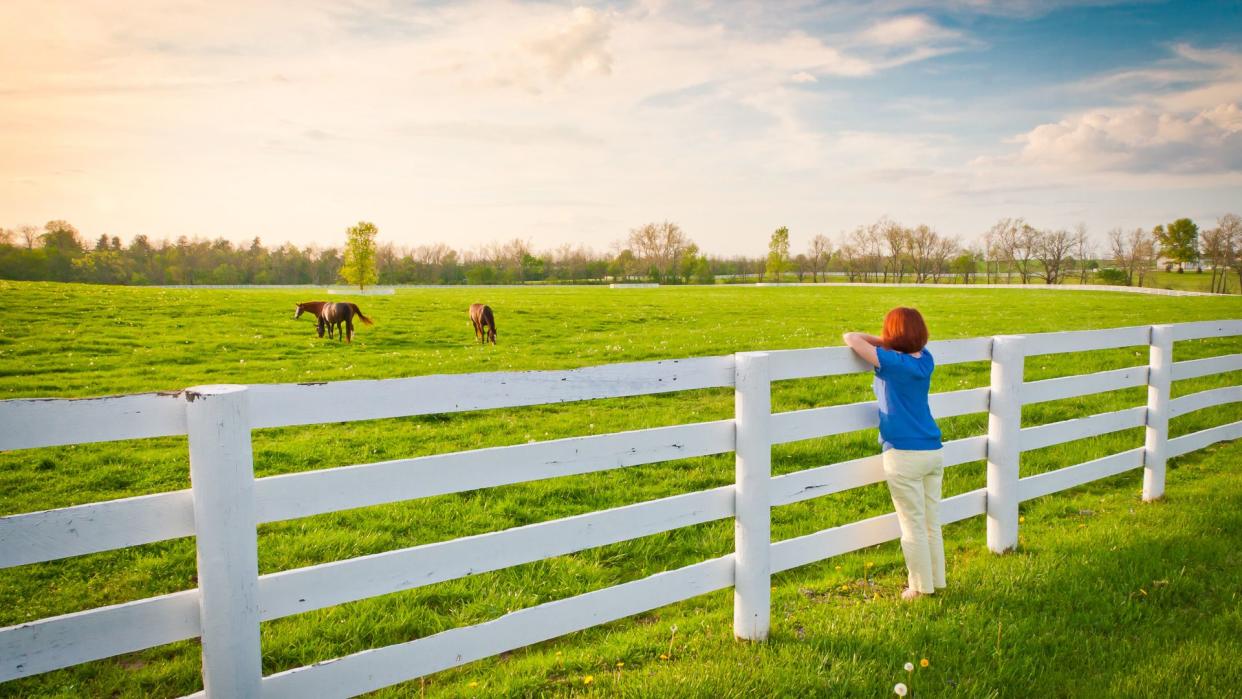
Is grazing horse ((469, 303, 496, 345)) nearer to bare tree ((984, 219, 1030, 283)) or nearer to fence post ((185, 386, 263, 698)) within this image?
fence post ((185, 386, 263, 698))

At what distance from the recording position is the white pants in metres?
4.70

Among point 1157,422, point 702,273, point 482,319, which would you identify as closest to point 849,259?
point 702,273

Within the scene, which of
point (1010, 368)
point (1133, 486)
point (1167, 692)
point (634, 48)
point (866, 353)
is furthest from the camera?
point (634, 48)

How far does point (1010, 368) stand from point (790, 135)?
3991 centimetres

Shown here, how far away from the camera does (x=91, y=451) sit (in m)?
9.02

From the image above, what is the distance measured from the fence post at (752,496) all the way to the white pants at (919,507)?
110cm

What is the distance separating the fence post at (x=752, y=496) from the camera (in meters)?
4.09

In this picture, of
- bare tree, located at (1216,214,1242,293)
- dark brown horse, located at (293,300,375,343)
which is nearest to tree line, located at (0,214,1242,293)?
bare tree, located at (1216,214,1242,293)

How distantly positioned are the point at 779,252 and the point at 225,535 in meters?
122

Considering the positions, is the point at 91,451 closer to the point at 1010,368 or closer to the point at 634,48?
the point at 1010,368

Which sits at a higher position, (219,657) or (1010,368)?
(1010,368)

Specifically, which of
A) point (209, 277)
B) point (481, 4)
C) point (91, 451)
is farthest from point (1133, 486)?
point (209, 277)

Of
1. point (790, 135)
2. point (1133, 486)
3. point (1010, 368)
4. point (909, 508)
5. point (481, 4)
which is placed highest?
point (790, 135)

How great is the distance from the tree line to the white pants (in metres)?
52.9
